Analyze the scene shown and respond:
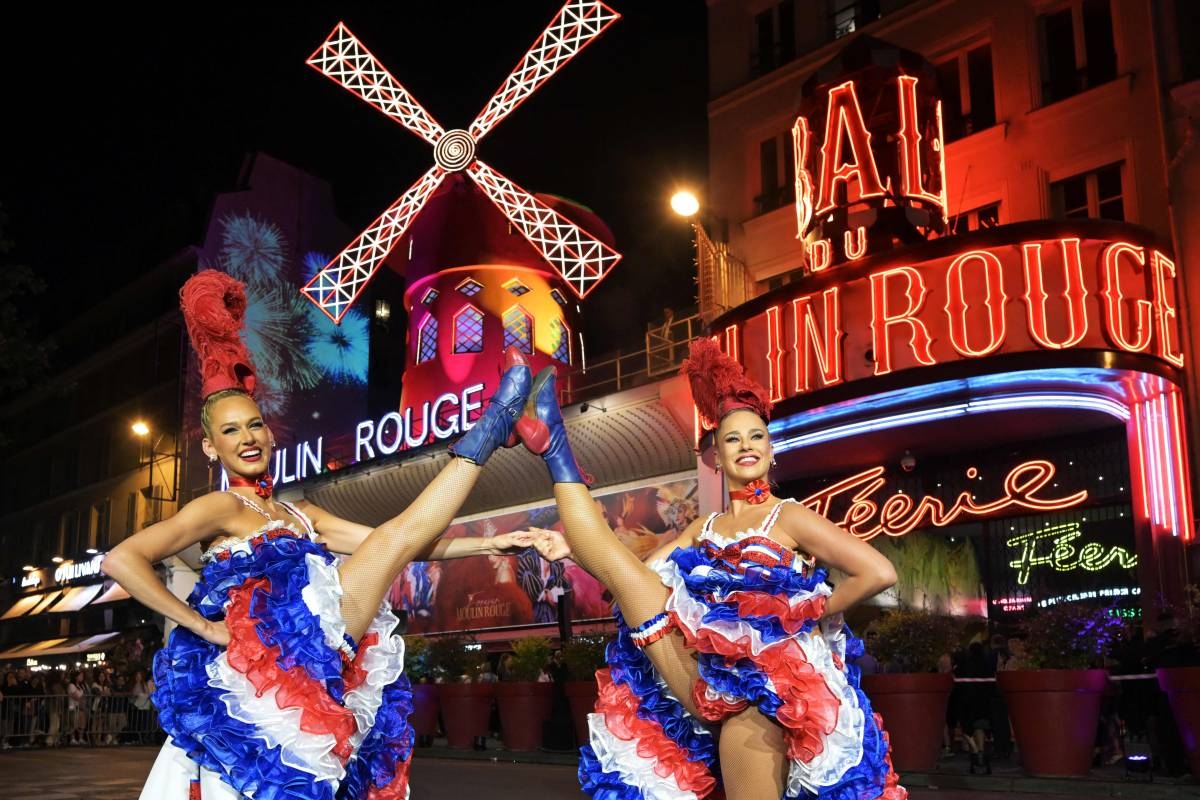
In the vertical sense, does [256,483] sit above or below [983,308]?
below

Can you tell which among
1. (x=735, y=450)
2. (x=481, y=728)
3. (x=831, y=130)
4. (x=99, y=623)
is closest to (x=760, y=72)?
(x=831, y=130)

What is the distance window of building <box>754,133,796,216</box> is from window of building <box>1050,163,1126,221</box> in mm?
3957

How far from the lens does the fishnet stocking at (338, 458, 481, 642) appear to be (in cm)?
429

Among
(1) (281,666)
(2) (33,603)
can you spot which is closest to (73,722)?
(1) (281,666)

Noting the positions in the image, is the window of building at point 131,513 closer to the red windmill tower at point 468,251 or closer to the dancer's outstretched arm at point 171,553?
the red windmill tower at point 468,251

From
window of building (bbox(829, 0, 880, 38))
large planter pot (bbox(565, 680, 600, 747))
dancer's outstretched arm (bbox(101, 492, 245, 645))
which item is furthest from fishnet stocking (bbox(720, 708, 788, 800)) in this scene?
window of building (bbox(829, 0, 880, 38))

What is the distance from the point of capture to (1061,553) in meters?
14.9

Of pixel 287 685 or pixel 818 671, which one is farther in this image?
pixel 818 671

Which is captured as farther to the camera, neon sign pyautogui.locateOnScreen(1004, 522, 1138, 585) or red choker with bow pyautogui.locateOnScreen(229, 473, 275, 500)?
neon sign pyautogui.locateOnScreen(1004, 522, 1138, 585)

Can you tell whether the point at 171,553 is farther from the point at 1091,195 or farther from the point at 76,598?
the point at 76,598

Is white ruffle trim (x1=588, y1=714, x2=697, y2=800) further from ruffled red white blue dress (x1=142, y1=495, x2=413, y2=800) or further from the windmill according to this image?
the windmill

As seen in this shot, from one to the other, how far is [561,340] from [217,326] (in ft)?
74.4

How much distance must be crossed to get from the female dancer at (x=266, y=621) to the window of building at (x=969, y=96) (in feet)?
42.9

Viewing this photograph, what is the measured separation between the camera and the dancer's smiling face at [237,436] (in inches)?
184
